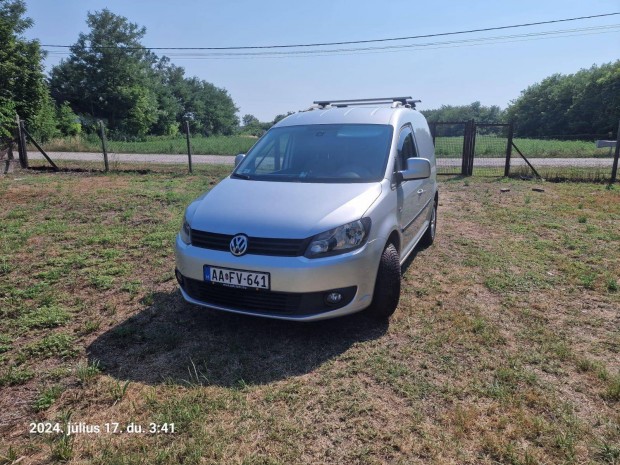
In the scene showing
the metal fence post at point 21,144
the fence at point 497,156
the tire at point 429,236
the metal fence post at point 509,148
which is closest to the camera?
the tire at point 429,236

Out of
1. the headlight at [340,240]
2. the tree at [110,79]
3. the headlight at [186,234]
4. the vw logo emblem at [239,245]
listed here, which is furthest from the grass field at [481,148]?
the vw logo emblem at [239,245]

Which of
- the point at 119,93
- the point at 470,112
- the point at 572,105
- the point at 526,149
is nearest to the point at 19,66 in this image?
the point at 119,93

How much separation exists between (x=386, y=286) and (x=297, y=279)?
824 millimetres

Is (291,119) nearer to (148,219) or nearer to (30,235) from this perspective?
(148,219)

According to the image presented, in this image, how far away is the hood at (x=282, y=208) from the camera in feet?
9.76

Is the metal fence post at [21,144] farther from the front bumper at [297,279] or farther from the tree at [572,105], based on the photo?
the tree at [572,105]

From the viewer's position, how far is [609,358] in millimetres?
2959

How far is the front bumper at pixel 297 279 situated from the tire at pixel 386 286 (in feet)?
0.33

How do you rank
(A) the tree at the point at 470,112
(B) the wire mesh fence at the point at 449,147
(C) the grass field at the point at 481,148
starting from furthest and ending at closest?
(A) the tree at the point at 470,112 < (C) the grass field at the point at 481,148 < (B) the wire mesh fence at the point at 449,147

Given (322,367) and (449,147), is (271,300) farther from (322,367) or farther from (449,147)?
(449,147)

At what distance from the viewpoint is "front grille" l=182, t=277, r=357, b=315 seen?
9.68 feet

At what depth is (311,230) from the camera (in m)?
2.93

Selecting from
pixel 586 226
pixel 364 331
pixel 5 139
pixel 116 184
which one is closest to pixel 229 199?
pixel 364 331

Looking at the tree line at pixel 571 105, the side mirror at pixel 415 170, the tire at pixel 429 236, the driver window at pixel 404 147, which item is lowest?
the tire at pixel 429 236
